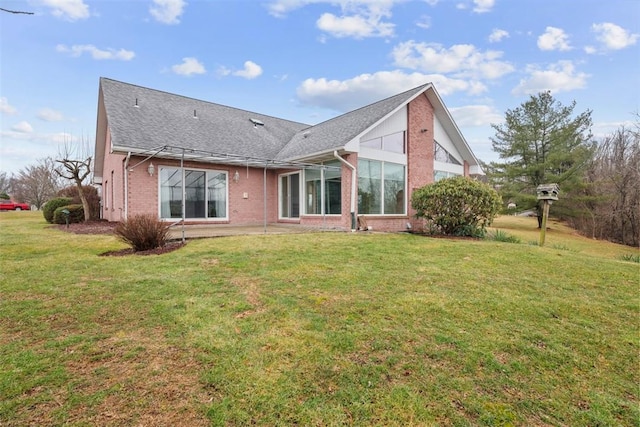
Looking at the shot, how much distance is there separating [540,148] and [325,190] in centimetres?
2098

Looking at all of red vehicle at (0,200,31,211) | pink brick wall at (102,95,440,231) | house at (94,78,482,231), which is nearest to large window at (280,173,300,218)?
house at (94,78,482,231)

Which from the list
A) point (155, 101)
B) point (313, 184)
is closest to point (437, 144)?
point (313, 184)

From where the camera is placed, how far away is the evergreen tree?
22.5 meters

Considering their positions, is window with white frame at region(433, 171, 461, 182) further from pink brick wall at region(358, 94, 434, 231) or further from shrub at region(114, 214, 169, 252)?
shrub at region(114, 214, 169, 252)

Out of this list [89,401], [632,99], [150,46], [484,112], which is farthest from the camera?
[484,112]

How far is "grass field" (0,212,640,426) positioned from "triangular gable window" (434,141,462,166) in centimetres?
1058

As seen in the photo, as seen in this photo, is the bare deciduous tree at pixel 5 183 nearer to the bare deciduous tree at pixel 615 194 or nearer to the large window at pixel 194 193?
the large window at pixel 194 193

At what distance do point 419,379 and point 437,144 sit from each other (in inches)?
579

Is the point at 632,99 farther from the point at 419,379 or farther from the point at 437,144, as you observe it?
the point at 419,379

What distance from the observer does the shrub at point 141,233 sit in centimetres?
704

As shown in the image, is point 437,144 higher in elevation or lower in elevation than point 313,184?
higher

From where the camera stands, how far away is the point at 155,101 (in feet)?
50.1

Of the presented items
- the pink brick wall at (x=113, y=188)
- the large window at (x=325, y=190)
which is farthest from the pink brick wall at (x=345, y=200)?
the pink brick wall at (x=113, y=188)

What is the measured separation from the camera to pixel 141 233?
7.05 meters
